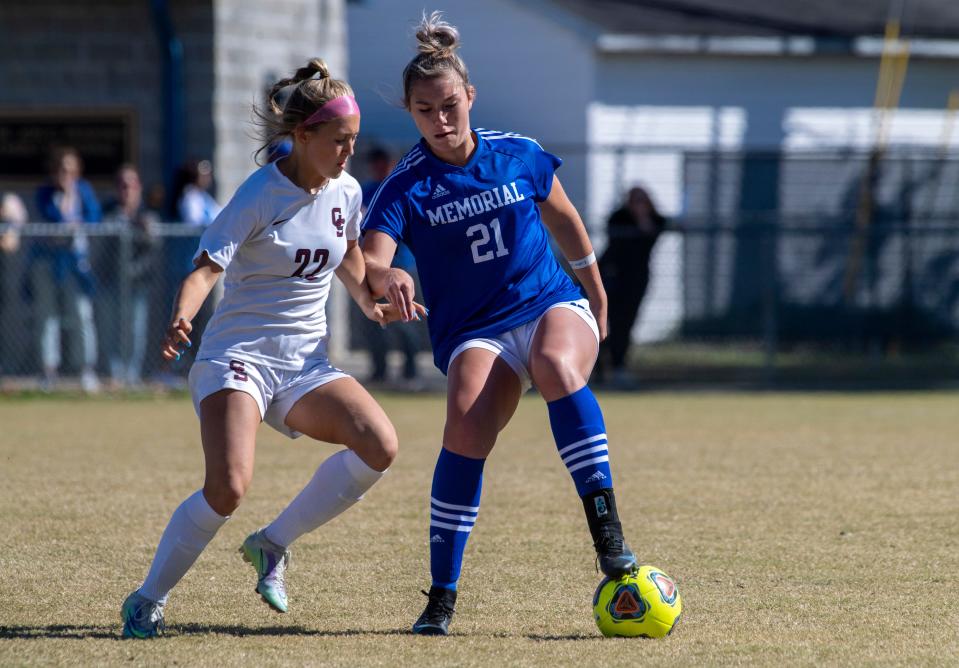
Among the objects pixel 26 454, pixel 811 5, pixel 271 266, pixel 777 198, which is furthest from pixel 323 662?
pixel 811 5

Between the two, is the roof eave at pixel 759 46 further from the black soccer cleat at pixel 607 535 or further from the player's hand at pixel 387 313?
the black soccer cleat at pixel 607 535

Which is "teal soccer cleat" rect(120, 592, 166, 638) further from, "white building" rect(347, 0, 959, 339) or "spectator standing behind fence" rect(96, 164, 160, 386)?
"white building" rect(347, 0, 959, 339)

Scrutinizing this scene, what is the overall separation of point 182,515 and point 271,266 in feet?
3.00

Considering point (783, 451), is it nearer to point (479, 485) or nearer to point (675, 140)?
point (479, 485)

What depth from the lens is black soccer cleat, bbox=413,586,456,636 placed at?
15.7ft

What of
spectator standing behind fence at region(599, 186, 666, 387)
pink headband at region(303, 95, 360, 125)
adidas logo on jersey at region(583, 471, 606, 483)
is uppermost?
pink headband at region(303, 95, 360, 125)

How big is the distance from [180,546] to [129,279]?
9231 millimetres

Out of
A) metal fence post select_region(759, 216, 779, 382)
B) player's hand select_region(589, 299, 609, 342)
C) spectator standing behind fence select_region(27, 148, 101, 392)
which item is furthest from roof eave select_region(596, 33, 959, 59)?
player's hand select_region(589, 299, 609, 342)

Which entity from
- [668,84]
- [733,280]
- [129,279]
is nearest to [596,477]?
[129,279]

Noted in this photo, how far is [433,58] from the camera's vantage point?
4.91 meters

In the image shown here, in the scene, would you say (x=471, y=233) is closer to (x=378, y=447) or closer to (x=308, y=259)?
(x=308, y=259)

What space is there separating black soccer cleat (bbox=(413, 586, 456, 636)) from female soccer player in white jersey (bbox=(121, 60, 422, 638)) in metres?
0.52

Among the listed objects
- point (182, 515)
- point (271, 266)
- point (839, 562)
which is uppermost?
point (271, 266)

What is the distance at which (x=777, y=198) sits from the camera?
57.9 ft
